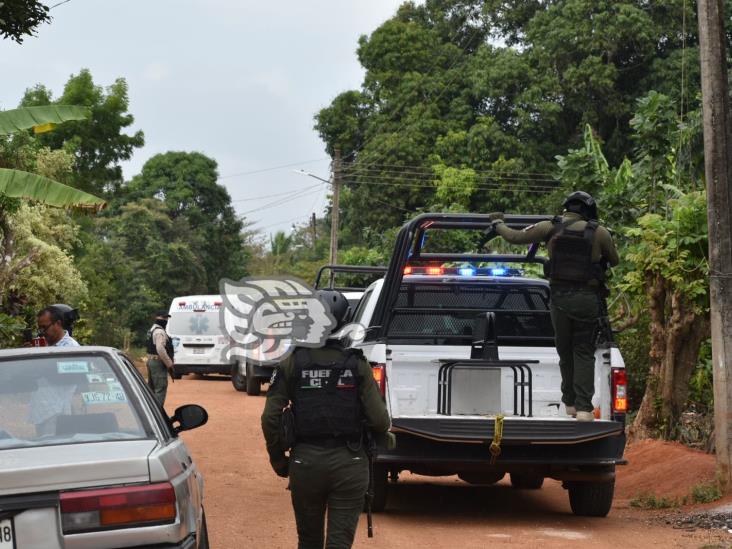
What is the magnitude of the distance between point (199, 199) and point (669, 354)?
50.4m

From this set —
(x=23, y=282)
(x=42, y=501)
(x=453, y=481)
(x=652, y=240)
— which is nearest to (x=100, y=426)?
(x=42, y=501)

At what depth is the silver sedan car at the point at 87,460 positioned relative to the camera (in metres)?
4.58

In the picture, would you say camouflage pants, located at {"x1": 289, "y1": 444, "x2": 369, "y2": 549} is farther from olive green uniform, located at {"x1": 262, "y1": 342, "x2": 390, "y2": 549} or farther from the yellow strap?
the yellow strap

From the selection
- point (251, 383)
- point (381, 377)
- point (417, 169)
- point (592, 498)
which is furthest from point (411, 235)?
point (417, 169)

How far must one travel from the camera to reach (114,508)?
4633 millimetres

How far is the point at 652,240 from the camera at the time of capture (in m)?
13.2

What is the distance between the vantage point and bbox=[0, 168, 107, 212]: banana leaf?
12.7 metres

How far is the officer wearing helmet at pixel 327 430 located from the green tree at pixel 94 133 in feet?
90.8

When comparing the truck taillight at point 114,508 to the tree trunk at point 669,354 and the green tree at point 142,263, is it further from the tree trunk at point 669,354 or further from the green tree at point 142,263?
the green tree at point 142,263

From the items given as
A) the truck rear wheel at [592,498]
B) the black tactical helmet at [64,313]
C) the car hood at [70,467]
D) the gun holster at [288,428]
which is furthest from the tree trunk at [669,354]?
the car hood at [70,467]

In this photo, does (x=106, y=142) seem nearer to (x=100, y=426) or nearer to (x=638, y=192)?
(x=638, y=192)

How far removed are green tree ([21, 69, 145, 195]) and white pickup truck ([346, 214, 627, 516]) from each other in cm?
2434

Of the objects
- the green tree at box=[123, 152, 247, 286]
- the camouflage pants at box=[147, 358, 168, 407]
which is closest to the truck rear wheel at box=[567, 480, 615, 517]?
the camouflage pants at box=[147, 358, 168, 407]

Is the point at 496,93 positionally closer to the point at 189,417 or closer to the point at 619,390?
the point at 619,390
